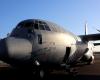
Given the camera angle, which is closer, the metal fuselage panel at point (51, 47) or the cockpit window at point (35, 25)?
the metal fuselage panel at point (51, 47)

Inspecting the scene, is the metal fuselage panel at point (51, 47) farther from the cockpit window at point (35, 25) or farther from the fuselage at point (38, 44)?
the cockpit window at point (35, 25)

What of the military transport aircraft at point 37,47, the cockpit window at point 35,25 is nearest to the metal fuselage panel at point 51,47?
the military transport aircraft at point 37,47

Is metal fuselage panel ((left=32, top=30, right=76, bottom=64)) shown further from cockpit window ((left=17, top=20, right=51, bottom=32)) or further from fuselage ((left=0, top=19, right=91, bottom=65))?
cockpit window ((left=17, top=20, right=51, bottom=32))

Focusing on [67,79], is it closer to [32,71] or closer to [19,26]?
[32,71]

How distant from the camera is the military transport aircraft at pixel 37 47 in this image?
1167 cm

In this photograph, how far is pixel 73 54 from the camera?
17312mm

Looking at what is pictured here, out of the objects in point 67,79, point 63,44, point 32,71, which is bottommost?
point 67,79

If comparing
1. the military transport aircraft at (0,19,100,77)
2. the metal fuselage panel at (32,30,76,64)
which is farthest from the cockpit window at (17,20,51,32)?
the metal fuselage panel at (32,30,76,64)

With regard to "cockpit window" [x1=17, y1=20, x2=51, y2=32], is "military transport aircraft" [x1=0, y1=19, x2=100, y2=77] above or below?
below

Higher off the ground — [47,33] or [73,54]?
[47,33]

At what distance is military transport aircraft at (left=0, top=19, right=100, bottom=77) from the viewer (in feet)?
38.3

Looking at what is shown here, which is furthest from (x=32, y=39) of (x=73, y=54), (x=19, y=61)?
(x=73, y=54)

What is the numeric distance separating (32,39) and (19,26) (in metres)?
1.96

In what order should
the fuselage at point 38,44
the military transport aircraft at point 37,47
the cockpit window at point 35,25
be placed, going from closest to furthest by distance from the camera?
the military transport aircraft at point 37,47, the fuselage at point 38,44, the cockpit window at point 35,25
